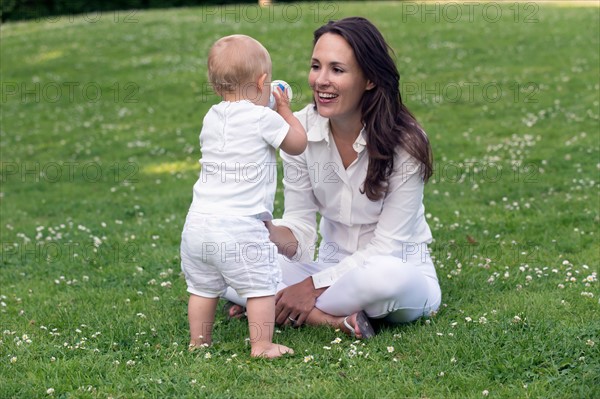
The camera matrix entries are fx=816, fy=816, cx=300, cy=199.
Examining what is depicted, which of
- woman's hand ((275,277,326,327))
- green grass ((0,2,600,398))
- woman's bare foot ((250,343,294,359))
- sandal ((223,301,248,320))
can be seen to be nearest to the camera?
green grass ((0,2,600,398))

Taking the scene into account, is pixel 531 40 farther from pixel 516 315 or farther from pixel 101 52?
pixel 516 315

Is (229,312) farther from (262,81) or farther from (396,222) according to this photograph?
(262,81)

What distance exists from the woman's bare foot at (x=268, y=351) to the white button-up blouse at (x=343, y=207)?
0.80m

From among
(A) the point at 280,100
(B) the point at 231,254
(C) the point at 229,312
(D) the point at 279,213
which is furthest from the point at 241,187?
(D) the point at 279,213

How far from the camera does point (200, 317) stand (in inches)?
206

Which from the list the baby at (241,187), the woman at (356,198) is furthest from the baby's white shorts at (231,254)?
the woman at (356,198)

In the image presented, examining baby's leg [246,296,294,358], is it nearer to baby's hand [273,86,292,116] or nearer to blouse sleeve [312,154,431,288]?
blouse sleeve [312,154,431,288]

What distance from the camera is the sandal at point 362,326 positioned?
5379mm

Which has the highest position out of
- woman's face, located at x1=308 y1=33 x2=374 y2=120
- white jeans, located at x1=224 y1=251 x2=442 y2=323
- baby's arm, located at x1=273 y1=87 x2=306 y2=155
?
woman's face, located at x1=308 y1=33 x2=374 y2=120

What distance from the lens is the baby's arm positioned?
511 cm

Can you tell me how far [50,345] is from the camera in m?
5.44

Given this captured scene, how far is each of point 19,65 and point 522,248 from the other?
17267 millimetres

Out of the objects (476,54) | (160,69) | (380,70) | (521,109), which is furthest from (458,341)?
(160,69)

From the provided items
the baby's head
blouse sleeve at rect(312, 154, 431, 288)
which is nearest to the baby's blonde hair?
the baby's head
